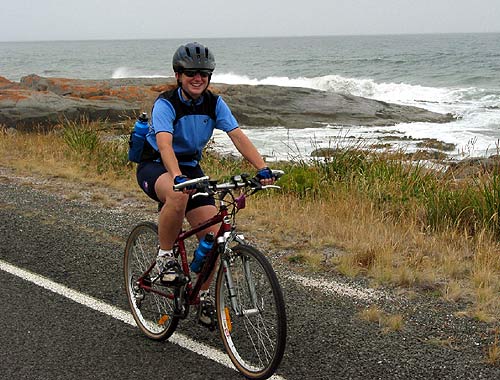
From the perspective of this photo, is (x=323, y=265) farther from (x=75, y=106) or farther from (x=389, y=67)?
(x=389, y=67)

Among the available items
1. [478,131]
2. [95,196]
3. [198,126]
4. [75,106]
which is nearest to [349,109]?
[478,131]

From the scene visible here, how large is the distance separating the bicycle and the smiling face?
70 centimetres

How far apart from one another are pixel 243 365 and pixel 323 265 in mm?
2284

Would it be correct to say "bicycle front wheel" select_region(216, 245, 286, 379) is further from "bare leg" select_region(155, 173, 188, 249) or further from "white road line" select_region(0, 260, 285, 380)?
"bare leg" select_region(155, 173, 188, 249)

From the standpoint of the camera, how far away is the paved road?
3.98m

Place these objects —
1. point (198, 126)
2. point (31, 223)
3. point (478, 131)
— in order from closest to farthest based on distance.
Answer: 1. point (198, 126)
2. point (31, 223)
3. point (478, 131)

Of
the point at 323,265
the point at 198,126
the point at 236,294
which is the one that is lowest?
the point at 323,265

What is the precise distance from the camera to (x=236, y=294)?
381 cm

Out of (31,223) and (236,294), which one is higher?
(236,294)

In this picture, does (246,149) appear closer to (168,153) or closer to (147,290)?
(168,153)

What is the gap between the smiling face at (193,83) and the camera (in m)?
4.07

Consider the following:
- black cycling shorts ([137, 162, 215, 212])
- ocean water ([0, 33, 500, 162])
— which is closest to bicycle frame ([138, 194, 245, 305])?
black cycling shorts ([137, 162, 215, 212])

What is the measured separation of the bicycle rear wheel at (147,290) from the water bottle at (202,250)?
1.43ft

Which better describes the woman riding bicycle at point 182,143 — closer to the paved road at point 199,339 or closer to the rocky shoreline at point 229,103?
the paved road at point 199,339
